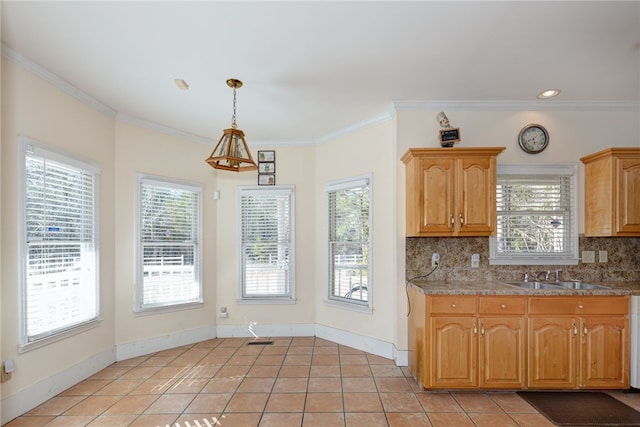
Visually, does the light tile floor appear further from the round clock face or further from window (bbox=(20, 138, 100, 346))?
the round clock face

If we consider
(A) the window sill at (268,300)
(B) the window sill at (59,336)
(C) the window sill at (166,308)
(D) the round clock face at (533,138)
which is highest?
(D) the round clock face at (533,138)

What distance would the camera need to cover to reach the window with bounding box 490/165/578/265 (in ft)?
11.3

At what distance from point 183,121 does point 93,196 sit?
4.37ft

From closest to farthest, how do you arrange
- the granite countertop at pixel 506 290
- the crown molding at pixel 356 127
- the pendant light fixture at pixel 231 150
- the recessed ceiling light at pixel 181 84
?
1. the pendant light fixture at pixel 231 150
2. the granite countertop at pixel 506 290
3. the recessed ceiling light at pixel 181 84
4. the crown molding at pixel 356 127

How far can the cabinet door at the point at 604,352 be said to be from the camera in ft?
9.28

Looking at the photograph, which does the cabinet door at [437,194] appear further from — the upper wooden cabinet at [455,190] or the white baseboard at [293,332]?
the white baseboard at [293,332]

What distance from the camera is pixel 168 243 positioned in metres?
4.16

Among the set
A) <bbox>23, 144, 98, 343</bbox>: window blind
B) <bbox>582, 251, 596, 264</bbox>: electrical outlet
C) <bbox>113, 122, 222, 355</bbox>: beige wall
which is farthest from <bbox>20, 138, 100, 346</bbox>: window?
<bbox>582, 251, 596, 264</bbox>: electrical outlet

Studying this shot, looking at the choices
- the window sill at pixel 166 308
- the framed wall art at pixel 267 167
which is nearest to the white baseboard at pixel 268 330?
the window sill at pixel 166 308

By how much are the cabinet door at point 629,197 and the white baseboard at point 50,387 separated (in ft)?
17.6

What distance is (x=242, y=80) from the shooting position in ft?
9.87

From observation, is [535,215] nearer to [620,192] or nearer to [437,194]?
[620,192]

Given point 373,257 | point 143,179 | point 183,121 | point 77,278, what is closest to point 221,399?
point 77,278

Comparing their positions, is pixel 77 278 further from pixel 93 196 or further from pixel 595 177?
pixel 595 177
